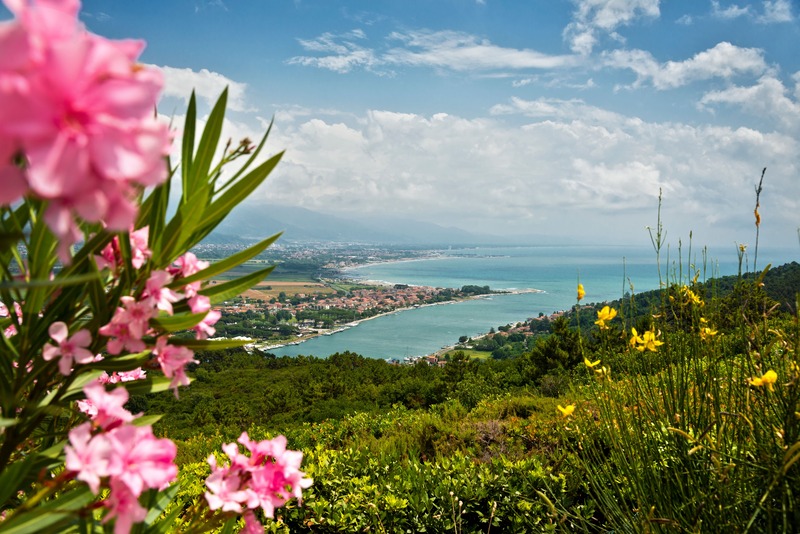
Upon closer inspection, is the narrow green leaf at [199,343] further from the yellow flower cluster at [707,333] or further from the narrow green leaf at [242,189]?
the yellow flower cluster at [707,333]

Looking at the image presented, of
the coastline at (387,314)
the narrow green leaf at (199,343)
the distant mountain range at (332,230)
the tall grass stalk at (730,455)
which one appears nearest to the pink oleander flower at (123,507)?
the narrow green leaf at (199,343)

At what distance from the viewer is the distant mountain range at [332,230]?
155375 mm

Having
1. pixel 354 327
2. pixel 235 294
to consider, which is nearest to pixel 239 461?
pixel 235 294

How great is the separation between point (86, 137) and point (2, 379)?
0.56 meters

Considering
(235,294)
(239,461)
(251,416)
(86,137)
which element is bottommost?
(251,416)

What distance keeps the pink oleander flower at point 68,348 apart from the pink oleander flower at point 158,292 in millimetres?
90

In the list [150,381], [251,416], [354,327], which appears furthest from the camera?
[354,327]

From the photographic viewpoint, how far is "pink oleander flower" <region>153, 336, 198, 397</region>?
719 millimetres

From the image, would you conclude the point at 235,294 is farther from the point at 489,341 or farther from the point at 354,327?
the point at 354,327

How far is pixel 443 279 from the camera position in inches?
2773

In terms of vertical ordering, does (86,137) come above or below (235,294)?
above

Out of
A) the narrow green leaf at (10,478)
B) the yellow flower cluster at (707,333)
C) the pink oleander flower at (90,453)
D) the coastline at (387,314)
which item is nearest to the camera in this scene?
the pink oleander flower at (90,453)

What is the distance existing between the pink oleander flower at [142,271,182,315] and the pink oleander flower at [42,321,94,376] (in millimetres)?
90

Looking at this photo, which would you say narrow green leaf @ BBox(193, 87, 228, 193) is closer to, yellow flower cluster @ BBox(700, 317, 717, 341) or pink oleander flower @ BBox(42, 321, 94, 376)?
pink oleander flower @ BBox(42, 321, 94, 376)
